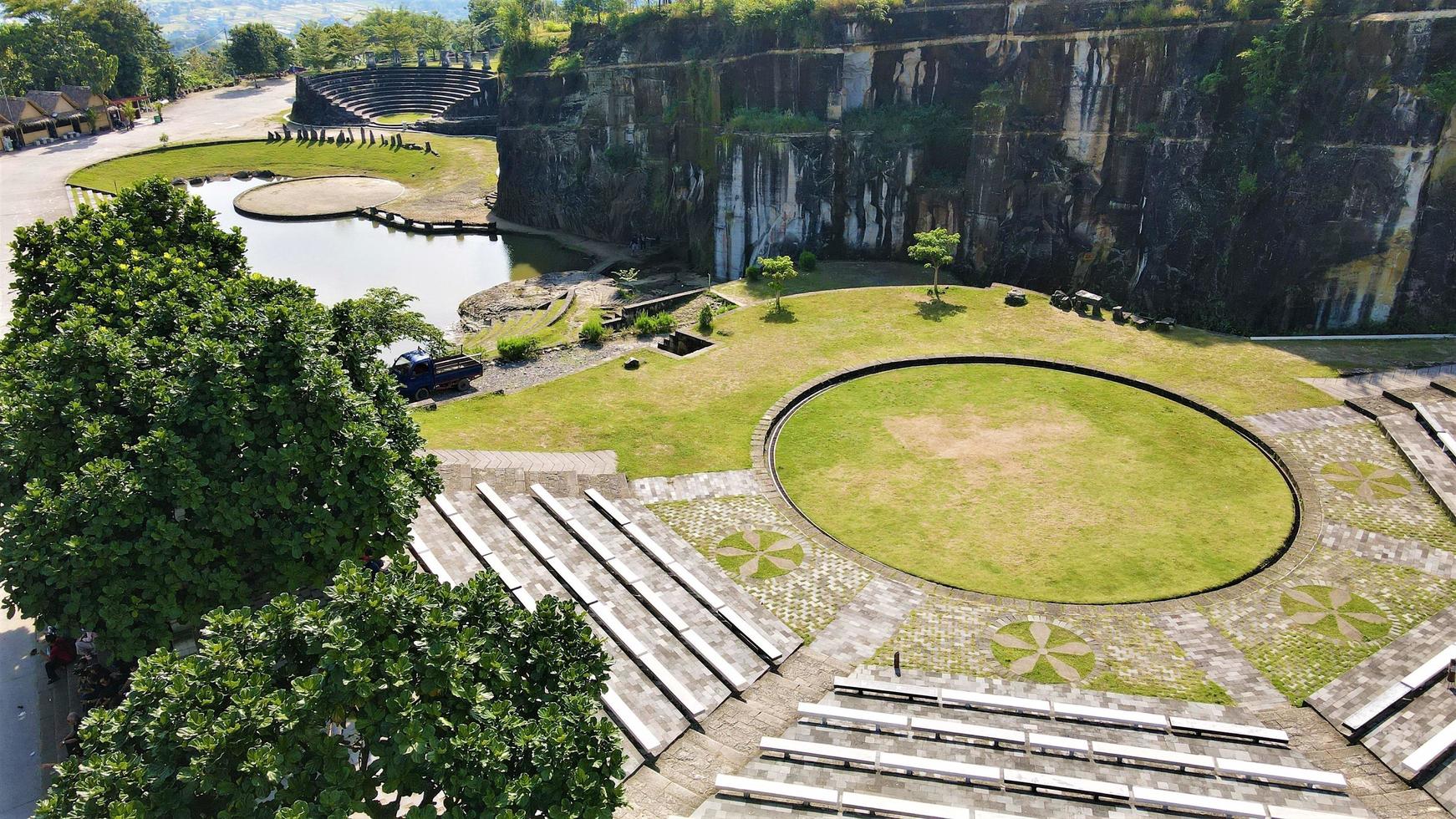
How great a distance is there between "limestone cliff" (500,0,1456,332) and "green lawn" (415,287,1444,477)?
4.24 metres

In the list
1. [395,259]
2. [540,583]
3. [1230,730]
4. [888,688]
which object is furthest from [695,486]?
[395,259]

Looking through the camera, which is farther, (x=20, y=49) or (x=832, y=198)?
(x=20, y=49)

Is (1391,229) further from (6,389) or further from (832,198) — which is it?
(6,389)

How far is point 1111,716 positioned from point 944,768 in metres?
4.13

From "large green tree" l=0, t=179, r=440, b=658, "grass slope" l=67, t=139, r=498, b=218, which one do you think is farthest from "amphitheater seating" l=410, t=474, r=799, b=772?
"grass slope" l=67, t=139, r=498, b=218

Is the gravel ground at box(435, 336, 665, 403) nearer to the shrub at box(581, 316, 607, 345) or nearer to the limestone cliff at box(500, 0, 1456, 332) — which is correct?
the shrub at box(581, 316, 607, 345)

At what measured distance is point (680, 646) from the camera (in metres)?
21.0

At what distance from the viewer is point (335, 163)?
99.8 meters

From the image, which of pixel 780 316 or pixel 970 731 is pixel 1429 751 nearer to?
pixel 970 731

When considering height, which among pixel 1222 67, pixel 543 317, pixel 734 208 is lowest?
pixel 543 317

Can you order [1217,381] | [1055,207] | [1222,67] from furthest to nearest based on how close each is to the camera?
[1055,207] < [1222,67] < [1217,381]

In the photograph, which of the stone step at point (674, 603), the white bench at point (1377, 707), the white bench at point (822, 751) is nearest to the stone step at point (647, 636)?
the stone step at point (674, 603)

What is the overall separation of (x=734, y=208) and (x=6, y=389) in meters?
43.6

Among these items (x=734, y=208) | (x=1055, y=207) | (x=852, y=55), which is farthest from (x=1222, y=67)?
(x=734, y=208)
